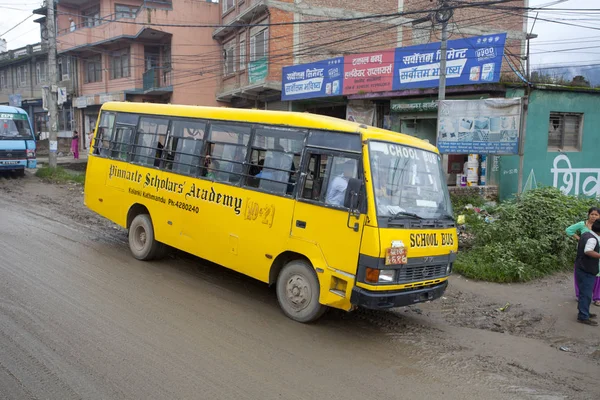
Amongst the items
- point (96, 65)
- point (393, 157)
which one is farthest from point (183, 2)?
point (393, 157)

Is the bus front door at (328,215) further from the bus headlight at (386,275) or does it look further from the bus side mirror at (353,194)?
the bus headlight at (386,275)

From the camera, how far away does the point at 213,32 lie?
1134 inches

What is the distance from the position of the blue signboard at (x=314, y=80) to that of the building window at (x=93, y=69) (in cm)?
1851

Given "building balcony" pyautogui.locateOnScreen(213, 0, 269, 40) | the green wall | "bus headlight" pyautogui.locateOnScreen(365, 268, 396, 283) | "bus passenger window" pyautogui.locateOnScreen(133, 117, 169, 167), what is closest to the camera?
"bus headlight" pyautogui.locateOnScreen(365, 268, 396, 283)

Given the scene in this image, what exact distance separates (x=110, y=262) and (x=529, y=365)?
21.6 feet

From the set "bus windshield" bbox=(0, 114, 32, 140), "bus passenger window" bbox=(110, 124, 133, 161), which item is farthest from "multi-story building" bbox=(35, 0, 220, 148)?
"bus passenger window" bbox=(110, 124, 133, 161)

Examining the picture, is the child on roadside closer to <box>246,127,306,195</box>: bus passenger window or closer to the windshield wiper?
the windshield wiper

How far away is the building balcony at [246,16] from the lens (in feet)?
73.9

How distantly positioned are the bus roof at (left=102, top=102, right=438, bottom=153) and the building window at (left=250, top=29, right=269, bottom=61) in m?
16.0

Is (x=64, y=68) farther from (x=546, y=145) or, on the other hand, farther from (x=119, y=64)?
(x=546, y=145)

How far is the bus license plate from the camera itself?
5281 millimetres

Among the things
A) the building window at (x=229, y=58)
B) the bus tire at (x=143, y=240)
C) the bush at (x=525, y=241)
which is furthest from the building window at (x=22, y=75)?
the bush at (x=525, y=241)

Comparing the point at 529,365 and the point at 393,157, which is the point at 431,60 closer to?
the point at 393,157

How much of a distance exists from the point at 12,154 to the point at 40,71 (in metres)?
25.4
